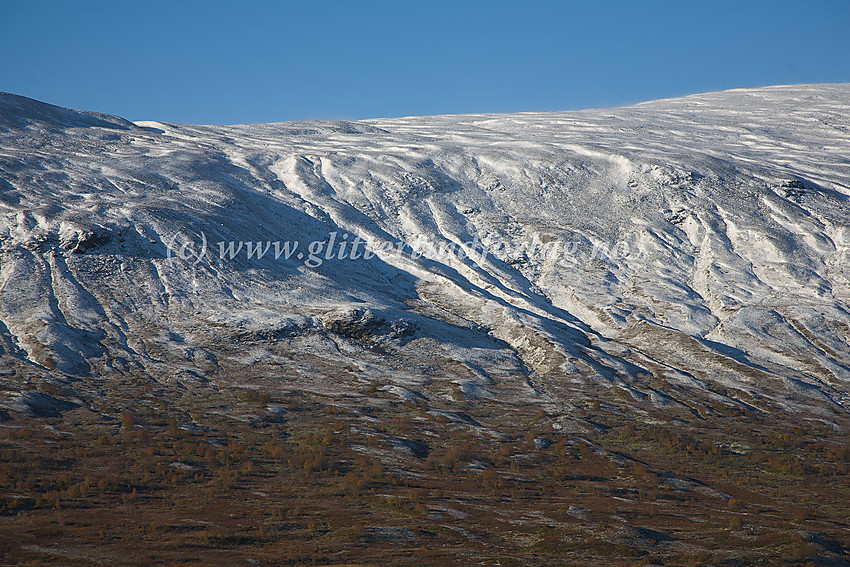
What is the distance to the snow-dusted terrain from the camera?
4369 centimetres

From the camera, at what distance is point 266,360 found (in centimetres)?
4297

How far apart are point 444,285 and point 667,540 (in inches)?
1599

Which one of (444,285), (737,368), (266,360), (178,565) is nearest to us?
(178,565)

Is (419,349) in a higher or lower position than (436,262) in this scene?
lower

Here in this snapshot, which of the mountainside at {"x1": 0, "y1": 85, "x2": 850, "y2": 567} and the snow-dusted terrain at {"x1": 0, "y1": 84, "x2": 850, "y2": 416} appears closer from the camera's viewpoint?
the mountainside at {"x1": 0, "y1": 85, "x2": 850, "y2": 567}

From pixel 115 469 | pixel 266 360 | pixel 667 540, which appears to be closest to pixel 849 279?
pixel 667 540

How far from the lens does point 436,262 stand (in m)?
65.8

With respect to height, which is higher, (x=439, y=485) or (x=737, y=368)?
(x=737, y=368)

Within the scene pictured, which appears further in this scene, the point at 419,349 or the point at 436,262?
the point at 436,262

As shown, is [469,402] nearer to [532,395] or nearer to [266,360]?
[532,395]

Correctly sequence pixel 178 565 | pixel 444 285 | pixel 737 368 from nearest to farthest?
pixel 178 565, pixel 737 368, pixel 444 285

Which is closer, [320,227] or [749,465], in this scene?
[749,465]

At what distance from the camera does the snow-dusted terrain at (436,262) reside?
43.7 metres

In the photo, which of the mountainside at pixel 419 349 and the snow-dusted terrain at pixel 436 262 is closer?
the mountainside at pixel 419 349
